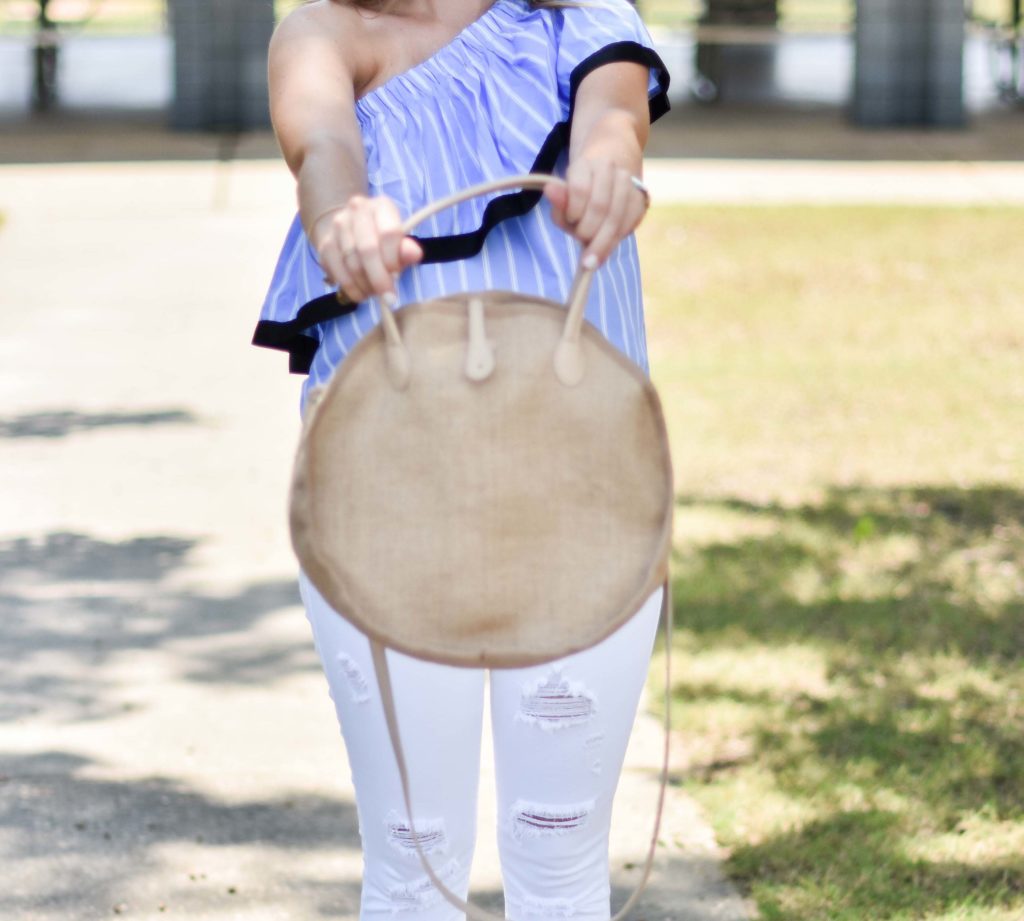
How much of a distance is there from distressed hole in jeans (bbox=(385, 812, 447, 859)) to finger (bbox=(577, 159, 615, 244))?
2.50ft

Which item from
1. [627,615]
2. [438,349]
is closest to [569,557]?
[627,615]

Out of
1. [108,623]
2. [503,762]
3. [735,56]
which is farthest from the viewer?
[735,56]

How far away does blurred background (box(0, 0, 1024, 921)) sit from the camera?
144 inches

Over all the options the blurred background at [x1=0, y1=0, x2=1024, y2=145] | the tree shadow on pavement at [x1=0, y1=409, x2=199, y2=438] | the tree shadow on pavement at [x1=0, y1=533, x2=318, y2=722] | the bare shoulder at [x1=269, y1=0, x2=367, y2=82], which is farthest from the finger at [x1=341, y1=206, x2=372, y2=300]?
the blurred background at [x1=0, y1=0, x2=1024, y2=145]

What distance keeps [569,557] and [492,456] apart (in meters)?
0.14

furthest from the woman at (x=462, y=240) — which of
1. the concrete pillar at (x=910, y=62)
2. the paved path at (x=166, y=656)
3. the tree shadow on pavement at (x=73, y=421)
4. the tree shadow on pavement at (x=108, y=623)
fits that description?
the concrete pillar at (x=910, y=62)

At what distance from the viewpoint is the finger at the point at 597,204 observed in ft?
6.14

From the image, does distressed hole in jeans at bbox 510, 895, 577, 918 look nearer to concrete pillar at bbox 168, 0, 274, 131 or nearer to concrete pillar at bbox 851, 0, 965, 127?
concrete pillar at bbox 168, 0, 274, 131

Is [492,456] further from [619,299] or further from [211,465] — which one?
[211,465]

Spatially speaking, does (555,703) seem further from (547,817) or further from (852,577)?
(852,577)

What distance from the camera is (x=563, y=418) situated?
74.9 inches

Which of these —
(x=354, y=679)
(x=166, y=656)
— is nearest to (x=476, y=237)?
(x=354, y=679)

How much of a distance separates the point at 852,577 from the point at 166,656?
2.10 metres

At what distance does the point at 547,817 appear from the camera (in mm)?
2170
